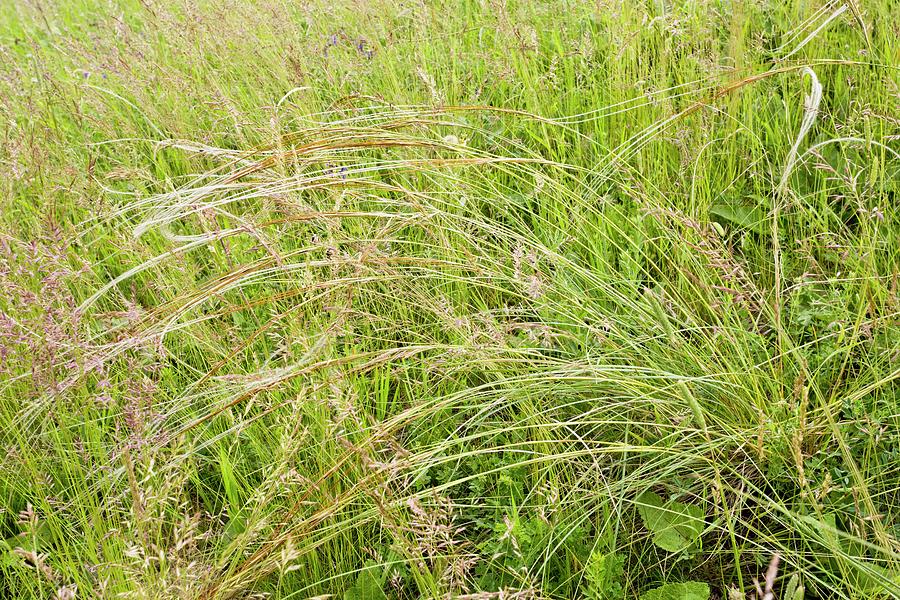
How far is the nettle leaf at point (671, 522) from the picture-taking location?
49.2 inches

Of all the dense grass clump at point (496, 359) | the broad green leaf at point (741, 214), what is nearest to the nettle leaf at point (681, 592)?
the dense grass clump at point (496, 359)

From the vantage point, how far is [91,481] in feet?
4.96

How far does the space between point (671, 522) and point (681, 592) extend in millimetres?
140

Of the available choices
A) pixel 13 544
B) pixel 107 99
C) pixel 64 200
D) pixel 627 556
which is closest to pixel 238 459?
pixel 13 544

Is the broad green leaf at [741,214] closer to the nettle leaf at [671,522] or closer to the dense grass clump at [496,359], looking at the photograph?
the dense grass clump at [496,359]

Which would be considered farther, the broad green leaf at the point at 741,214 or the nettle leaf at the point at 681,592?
the broad green leaf at the point at 741,214

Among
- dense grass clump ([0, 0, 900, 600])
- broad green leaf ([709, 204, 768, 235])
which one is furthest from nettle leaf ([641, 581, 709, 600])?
broad green leaf ([709, 204, 768, 235])

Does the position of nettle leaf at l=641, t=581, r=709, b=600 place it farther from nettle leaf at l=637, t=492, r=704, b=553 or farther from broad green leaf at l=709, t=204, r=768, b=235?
broad green leaf at l=709, t=204, r=768, b=235

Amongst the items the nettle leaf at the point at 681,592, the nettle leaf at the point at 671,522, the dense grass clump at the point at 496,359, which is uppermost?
the dense grass clump at the point at 496,359

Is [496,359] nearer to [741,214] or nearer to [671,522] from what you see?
[671,522]

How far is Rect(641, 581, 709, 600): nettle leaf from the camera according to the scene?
116 cm

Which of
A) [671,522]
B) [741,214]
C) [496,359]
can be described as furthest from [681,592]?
[741,214]

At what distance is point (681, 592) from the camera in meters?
1.17

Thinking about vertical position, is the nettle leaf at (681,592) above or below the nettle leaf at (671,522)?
below
